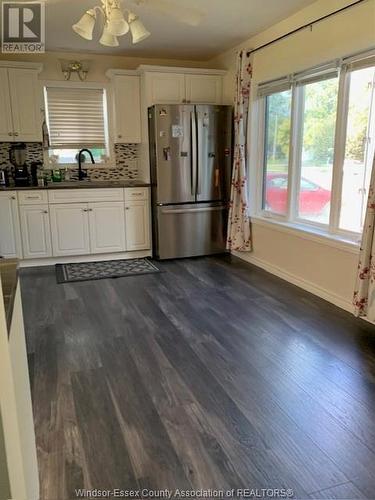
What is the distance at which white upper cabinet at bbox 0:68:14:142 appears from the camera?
4551mm

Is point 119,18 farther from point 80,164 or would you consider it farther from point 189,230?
point 80,164

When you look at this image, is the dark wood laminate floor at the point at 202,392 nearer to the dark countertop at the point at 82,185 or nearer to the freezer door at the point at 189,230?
the freezer door at the point at 189,230

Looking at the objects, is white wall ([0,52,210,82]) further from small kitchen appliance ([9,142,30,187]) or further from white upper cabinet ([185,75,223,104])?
small kitchen appliance ([9,142,30,187])

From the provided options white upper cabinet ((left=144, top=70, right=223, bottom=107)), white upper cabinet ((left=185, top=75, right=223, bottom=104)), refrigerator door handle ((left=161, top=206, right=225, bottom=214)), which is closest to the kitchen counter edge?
refrigerator door handle ((left=161, top=206, right=225, bottom=214))

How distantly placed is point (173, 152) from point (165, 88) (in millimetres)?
835

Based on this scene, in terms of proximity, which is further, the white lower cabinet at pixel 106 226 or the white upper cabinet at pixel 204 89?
the white upper cabinet at pixel 204 89

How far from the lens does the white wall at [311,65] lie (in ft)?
10.0

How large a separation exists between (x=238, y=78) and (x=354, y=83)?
1.63m

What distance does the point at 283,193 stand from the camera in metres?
4.23

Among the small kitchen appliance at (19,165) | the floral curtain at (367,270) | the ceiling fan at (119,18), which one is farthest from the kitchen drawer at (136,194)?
the floral curtain at (367,270)

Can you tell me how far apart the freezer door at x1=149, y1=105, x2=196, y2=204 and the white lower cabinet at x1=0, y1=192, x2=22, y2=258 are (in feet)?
5.22

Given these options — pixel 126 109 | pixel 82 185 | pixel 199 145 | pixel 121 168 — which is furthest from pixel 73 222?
pixel 199 145

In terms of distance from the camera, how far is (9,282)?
1.29 m

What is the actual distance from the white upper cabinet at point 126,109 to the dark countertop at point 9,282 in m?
3.93
